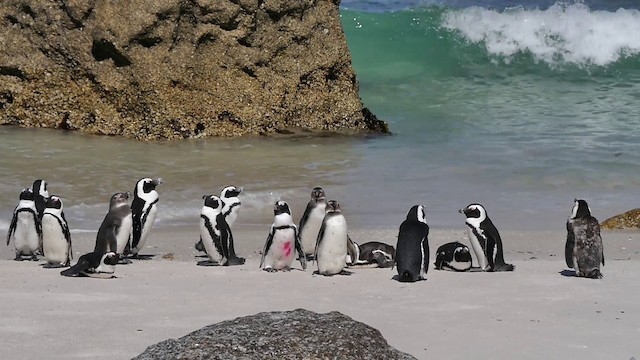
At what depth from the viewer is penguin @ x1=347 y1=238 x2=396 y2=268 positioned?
8.65 m

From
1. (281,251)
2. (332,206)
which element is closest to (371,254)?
(332,206)

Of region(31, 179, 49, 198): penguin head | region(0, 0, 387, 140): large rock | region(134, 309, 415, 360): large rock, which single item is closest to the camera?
region(134, 309, 415, 360): large rock

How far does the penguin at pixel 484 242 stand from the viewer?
8.39m

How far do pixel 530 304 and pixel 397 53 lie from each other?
17.3m

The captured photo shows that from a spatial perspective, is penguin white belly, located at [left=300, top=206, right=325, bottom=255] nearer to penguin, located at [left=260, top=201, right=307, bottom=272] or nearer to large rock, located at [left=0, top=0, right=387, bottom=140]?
penguin, located at [left=260, top=201, right=307, bottom=272]

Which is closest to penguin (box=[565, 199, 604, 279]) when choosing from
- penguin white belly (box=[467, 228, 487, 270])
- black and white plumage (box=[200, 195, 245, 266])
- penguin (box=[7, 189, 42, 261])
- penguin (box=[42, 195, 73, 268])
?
penguin white belly (box=[467, 228, 487, 270])

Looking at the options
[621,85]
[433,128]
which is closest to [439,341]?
[433,128]

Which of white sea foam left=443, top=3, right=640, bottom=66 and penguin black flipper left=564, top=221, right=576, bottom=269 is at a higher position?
white sea foam left=443, top=3, right=640, bottom=66

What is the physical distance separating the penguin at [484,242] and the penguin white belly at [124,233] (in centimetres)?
240

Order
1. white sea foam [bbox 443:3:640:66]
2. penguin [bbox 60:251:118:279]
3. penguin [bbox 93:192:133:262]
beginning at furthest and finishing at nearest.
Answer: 1. white sea foam [bbox 443:3:640:66]
2. penguin [bbox 93:192:133:262]
3. penguin [bbox 60:251:118:279]

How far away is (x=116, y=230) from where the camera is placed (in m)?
8.77

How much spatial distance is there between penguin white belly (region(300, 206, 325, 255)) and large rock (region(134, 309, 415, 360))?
485 centimetres

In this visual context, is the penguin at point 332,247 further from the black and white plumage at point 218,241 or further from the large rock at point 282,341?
the large rock at point 282,341

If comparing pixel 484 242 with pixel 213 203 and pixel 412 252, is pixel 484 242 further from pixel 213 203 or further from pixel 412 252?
pixel 213 203
